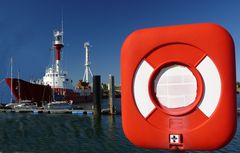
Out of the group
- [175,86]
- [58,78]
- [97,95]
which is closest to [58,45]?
[58,78]

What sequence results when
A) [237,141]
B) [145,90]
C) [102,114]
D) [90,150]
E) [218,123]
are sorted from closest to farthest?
[218,123], [145,90], [90,150], [237,141], [102,114]

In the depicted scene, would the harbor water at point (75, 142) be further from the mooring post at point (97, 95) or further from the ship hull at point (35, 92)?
the ship hull at point (35, 92)

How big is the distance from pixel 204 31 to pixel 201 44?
99 millimetres

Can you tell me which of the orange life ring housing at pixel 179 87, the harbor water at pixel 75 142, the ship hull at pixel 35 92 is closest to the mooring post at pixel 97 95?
the harbor water at pixel 75 142

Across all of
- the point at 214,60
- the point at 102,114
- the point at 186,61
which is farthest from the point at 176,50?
the point at 102,114

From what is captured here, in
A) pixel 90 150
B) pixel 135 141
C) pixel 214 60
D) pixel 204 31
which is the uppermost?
pixel 204 31

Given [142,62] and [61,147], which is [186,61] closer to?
[142,62]

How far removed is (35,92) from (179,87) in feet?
256

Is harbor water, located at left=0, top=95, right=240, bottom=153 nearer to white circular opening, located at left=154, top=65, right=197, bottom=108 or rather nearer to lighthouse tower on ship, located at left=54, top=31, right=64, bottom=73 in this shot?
white circular opening, located at left=154, top=65, right=197, bottom=108

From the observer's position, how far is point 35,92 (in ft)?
253

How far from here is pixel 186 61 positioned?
7.64 ft

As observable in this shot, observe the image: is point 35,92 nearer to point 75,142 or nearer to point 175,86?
point 75,142

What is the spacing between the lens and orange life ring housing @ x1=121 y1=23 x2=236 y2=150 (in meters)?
2.25

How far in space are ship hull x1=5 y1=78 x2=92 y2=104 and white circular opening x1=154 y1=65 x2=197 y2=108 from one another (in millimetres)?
73340
